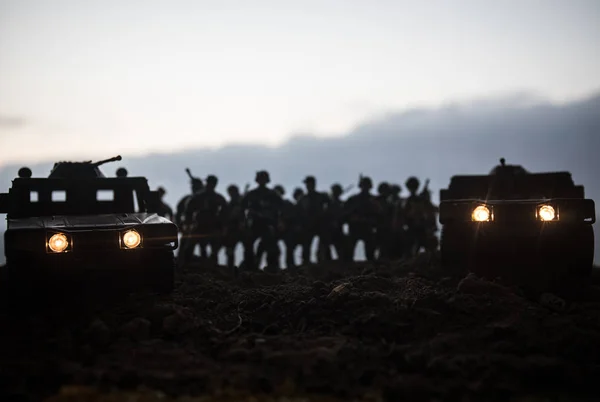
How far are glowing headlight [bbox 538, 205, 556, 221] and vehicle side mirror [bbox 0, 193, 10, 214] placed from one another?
264 inches

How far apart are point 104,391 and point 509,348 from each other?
10.6ft

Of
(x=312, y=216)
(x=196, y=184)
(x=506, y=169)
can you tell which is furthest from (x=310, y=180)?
(x=506, y=169)

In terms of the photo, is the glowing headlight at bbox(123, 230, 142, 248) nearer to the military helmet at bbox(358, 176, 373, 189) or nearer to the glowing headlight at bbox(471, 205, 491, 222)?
the glowing headlight at bbox(471, 205, 491, 222)

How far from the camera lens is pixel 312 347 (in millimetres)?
5824

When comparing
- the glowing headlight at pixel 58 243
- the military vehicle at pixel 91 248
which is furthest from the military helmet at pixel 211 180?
the glowing headlight at pixel 58 243

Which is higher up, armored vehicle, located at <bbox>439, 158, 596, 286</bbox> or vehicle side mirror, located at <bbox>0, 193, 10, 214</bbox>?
vehicle side mirror, located at <bbox>0, 193, 10, 214</bbox>

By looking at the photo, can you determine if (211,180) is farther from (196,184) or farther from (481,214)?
(481,214)

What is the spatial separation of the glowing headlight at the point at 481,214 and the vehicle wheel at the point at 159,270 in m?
Result: 3.86

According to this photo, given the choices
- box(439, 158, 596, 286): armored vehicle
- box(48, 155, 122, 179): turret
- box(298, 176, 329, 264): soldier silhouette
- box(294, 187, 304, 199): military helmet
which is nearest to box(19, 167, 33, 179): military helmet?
box(48, 155, 122, 179): turret

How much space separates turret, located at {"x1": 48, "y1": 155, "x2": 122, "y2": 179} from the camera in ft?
31.9

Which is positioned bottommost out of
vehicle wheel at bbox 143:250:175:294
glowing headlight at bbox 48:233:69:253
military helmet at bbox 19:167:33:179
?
vehicle wheel at bbox 143:250:175:294

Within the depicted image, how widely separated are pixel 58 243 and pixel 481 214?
16.7 feet

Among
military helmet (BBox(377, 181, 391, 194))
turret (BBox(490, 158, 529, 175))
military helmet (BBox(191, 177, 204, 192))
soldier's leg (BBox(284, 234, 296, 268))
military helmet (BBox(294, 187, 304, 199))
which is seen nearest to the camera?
turret (BBox(490, 158, 529, 175))

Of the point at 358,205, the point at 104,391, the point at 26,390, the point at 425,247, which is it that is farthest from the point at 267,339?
the point at 425,247
